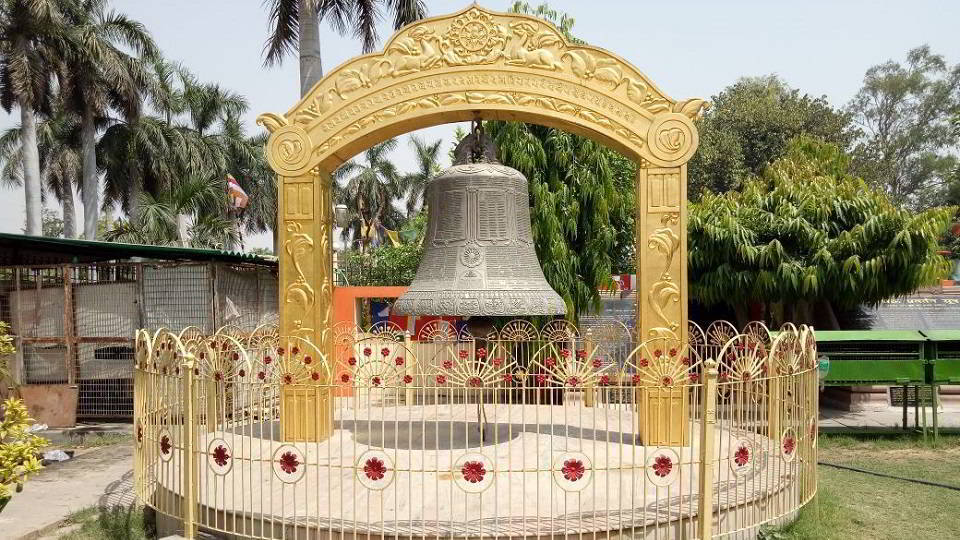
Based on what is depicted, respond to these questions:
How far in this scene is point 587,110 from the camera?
6.55 m

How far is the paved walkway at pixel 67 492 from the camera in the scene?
5945mm

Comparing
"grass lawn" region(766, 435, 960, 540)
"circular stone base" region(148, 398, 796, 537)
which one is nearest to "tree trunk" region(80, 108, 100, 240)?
"circular stone base" region(148, 398, 796, 537)

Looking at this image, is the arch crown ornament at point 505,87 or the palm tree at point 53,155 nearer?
the arch crown ornament at point 505,87

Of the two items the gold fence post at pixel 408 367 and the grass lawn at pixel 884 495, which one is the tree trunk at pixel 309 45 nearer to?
the gold fence post at pixel 408 367

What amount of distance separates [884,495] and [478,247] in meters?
4.68

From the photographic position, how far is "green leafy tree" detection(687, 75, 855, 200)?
72.7 feet

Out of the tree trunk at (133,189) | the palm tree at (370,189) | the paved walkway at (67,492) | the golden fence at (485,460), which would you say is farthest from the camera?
the palm tree at (370,189)

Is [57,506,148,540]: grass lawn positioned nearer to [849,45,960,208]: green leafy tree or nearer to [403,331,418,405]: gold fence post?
[403,331,418,405]: gold fence post

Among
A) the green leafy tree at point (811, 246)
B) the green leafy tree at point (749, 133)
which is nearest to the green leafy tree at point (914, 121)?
the green leafy tree at point (749, 133)

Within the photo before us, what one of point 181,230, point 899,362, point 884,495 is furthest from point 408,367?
point 181,230

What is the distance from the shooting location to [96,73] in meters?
20.4

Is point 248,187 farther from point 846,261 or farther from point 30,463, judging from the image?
point 30,463

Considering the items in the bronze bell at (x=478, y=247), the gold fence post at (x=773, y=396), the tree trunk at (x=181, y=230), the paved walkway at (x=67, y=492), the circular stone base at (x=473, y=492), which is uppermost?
the tree trunk at (x=181, y=230)

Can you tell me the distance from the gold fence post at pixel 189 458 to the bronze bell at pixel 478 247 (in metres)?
1.61
